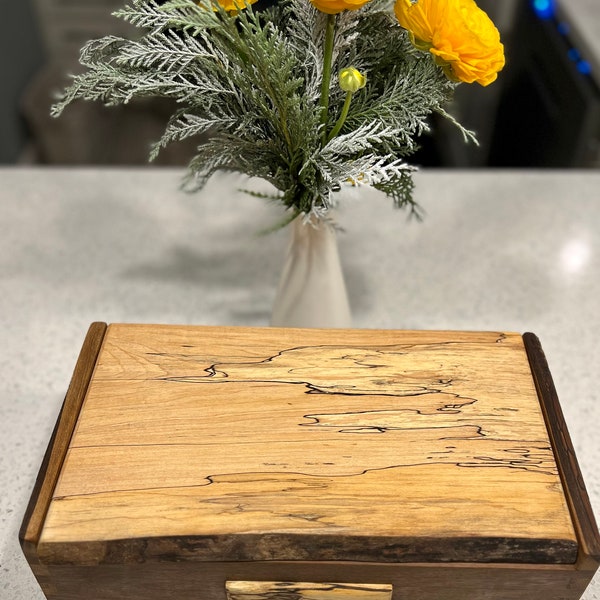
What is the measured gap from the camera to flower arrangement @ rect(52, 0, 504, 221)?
2.04 ft

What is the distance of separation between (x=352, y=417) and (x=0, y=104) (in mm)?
2179

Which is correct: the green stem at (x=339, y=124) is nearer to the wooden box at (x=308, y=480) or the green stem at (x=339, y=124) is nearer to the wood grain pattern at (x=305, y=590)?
the wooden box at (x=308, y=480)

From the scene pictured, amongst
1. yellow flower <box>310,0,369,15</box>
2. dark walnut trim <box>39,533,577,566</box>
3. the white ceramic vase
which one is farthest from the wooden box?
yellow flower <box>310,0,369,15</box>

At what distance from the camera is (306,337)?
0.74 meters

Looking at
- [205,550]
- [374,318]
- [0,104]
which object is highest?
[205,550]

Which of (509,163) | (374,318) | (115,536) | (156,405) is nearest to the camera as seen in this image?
(115,536)

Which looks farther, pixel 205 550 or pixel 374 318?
pixel 374 318

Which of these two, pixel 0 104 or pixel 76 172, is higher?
pixel 76 172

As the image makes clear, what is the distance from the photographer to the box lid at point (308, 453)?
0.58 meters

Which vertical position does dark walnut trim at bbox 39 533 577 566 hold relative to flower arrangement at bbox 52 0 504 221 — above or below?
below

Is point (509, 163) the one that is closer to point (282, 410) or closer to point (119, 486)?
point (282, 410)

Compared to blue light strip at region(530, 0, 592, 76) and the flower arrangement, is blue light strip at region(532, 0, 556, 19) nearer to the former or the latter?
blue light strip at region(530, 0, 592, 76)

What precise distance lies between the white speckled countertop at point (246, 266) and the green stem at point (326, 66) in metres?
0.28

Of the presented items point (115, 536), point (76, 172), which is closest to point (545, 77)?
point (76, 172)
